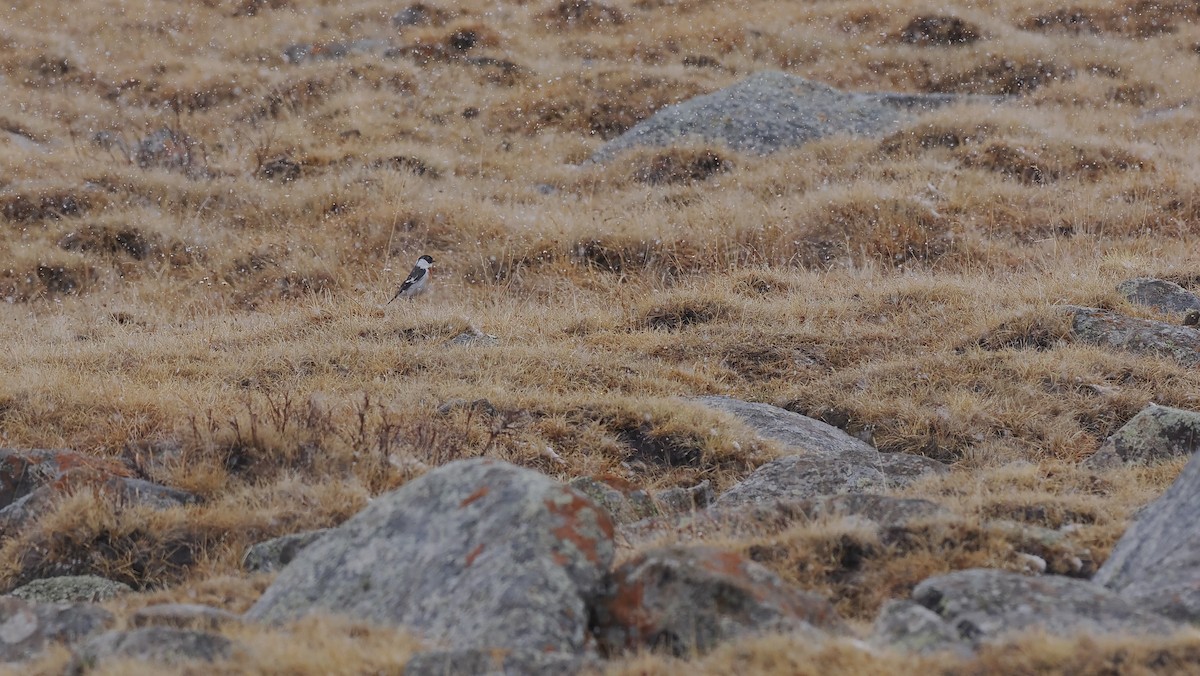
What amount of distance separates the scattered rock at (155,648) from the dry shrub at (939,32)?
2400 centimetres

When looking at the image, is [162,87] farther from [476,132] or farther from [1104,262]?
[1104,262]

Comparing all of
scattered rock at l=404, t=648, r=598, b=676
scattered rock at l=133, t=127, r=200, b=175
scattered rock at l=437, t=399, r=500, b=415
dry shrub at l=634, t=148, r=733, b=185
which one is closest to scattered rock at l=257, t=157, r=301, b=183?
scattered rock at l=133, t=127, r=200, b=175

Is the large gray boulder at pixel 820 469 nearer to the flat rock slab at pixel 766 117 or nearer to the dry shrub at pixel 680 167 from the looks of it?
the dry shrub at pixel 680 167

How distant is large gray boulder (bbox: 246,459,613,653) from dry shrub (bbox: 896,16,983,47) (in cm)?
2297

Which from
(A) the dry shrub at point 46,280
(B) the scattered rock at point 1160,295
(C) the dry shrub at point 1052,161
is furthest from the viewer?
(C) the dry shrub at point 1052,161

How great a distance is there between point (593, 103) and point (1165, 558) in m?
18.1

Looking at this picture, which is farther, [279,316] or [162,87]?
[162,87]

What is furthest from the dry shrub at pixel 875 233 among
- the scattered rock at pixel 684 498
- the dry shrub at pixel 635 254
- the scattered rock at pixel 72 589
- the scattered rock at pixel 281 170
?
the scattered rock at pixel 72 589

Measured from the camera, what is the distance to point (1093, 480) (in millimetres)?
6648

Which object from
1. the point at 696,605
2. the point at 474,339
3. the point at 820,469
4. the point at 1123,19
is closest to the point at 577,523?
the point at 696,605

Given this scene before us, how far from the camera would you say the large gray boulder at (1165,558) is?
4.22 metres

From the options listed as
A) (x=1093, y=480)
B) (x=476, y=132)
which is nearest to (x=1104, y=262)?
(x=1093, y=480)

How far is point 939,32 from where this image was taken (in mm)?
25391

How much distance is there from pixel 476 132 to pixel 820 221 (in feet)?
27.5
